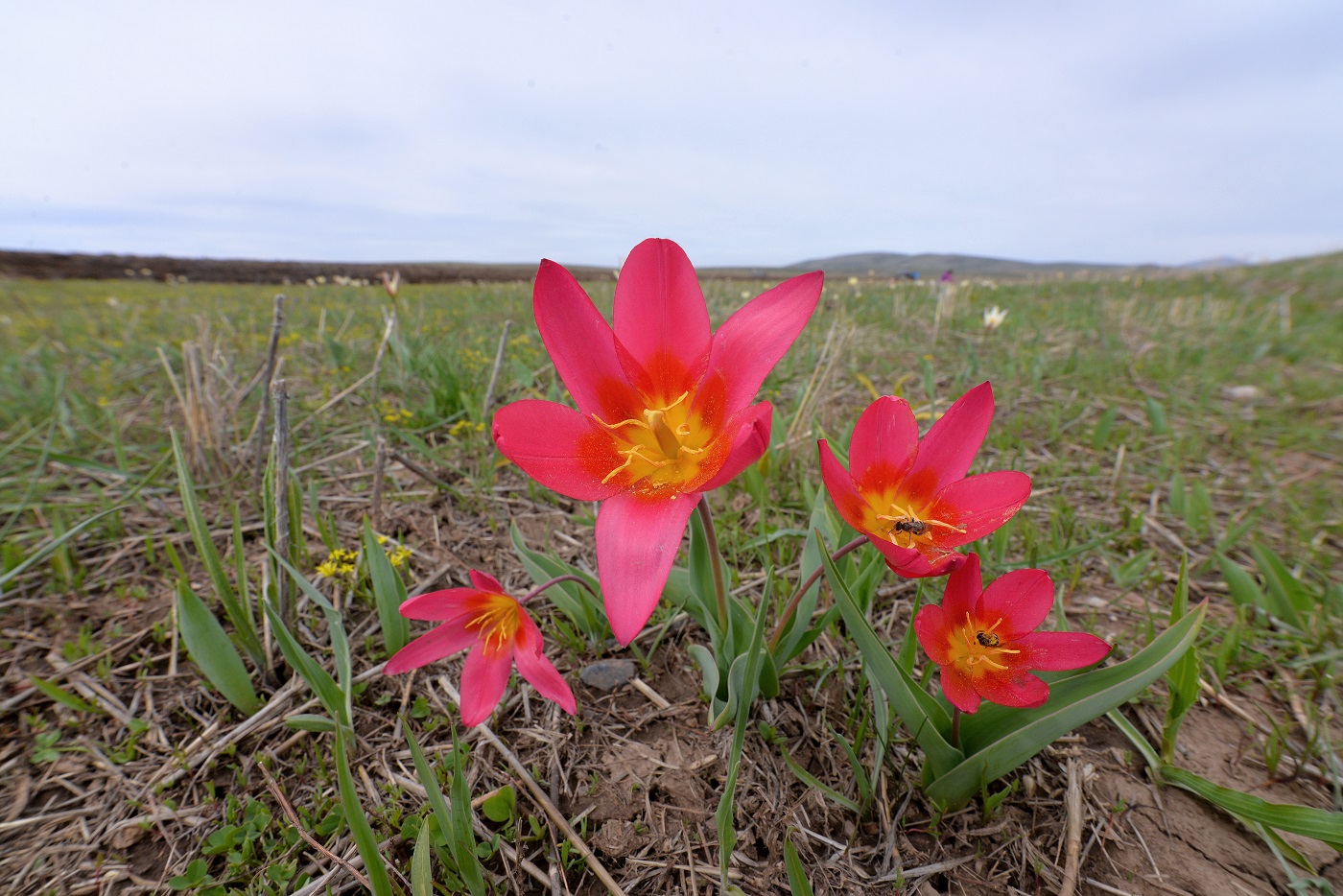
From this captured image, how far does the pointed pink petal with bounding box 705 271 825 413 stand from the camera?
99cm

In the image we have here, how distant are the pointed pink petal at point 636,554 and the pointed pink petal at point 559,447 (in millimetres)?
70

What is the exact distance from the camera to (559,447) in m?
1.06

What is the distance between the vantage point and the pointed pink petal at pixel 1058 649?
1031 millimetres

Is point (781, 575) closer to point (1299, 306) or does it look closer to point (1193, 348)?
point (1193, 348)

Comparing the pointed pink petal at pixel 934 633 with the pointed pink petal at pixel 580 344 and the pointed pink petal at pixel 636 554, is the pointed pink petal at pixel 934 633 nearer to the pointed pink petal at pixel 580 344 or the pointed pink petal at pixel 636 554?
the pointed pink petal at pixel 636 554

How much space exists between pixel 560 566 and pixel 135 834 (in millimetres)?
1132

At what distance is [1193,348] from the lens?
5.19 m

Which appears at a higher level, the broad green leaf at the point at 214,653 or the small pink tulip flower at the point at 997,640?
the small pink tulip flower at the point at 997,640

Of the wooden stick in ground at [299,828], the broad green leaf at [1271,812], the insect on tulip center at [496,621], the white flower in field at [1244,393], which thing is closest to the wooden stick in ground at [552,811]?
the insect on tulip center at [496,621]

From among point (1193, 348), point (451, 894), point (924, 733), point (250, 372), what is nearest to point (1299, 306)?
point (1193, 348)

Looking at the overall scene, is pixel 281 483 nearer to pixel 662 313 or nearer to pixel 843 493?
pixel 662 313

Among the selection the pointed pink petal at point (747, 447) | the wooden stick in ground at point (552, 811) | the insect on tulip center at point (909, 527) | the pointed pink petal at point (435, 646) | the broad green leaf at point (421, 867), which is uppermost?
the pointed pink petal at point (747, 447)

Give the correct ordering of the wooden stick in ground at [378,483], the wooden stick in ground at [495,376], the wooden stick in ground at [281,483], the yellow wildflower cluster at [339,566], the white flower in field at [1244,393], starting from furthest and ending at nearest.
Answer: the white flower in field at [1244,393], the wooden stick in ground at [495,376], the wooden stick in ground at [378,483], the yellow wildflower cluster at [339,566], the wooden stick in ground at [281,483]

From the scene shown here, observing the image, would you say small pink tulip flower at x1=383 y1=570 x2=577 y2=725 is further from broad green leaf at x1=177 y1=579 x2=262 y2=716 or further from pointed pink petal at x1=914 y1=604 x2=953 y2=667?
broad green leaf at x1=177 y1=579 x2=262 y2=716
